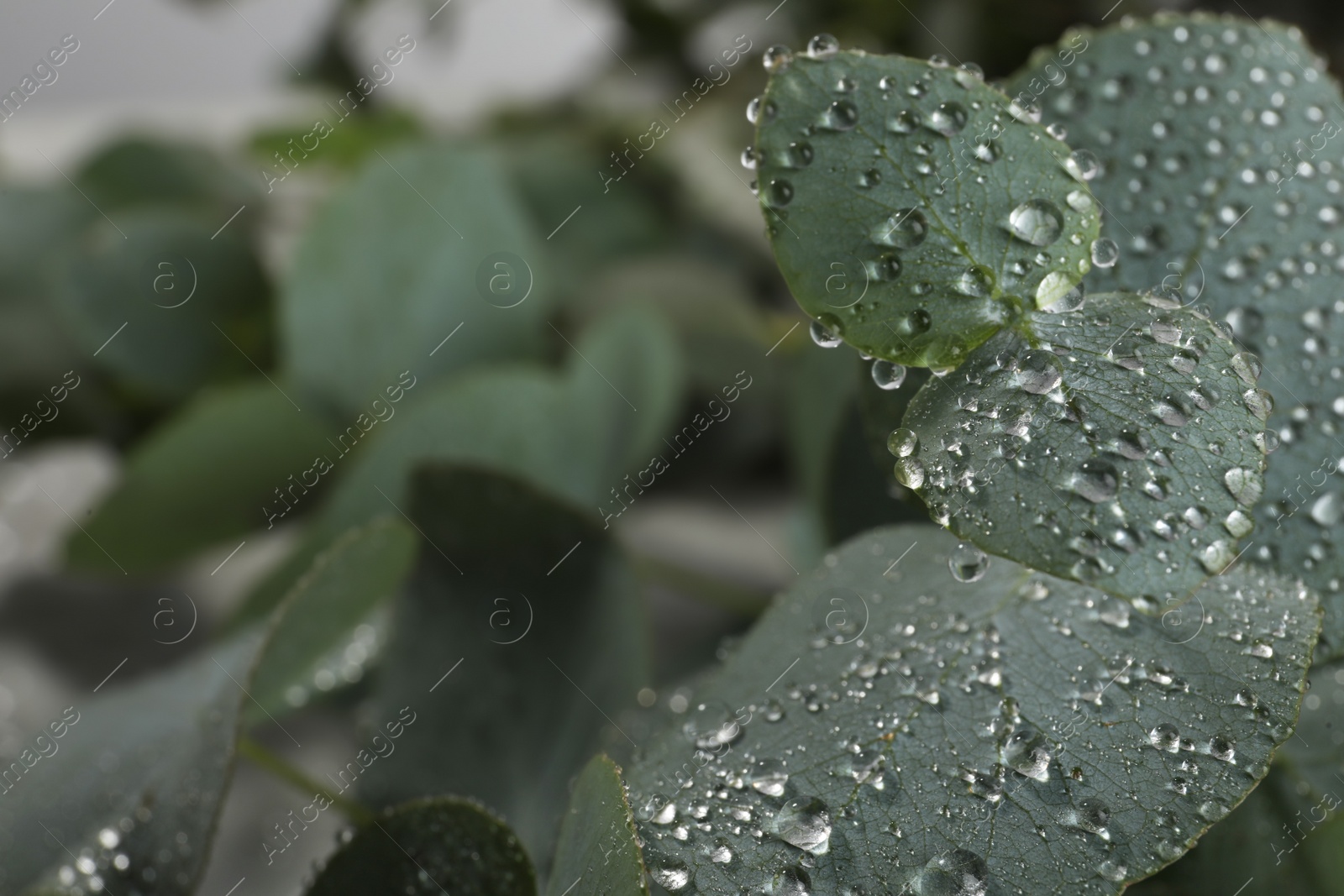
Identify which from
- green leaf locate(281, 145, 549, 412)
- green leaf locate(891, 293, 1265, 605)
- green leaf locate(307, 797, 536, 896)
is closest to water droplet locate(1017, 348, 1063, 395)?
green leaf locate(891, 293, 1265, 605)

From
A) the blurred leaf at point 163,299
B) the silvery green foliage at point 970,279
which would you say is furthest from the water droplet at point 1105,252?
the blurred leaf at point 163,299

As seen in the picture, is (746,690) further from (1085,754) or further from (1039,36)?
(1039,36)

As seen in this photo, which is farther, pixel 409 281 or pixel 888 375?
pixel 409 281

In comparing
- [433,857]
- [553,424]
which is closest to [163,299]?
[553,424]

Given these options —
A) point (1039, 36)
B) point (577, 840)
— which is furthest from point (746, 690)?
Result: point (1039, 36)

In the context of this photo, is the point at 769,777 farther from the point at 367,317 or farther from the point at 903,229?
the point at 367,317

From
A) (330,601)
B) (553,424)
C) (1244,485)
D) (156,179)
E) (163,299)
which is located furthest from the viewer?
(156,179)

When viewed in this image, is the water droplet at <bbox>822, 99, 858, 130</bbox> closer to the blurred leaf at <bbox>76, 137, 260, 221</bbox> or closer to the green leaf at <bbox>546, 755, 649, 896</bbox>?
the green leaf at <bbox>546, 755, 649, 896</bbox>
